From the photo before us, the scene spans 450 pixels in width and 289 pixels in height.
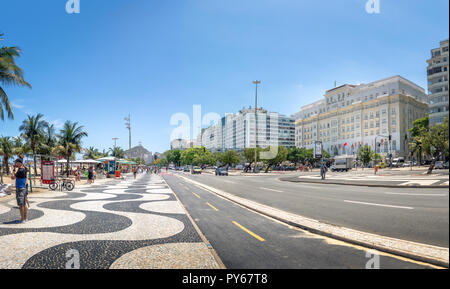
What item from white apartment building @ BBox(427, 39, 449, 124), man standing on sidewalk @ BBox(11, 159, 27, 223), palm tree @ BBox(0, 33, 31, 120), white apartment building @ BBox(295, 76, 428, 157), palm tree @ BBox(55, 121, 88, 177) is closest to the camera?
white apartment building @ BBox(427, 39, 449, 124)

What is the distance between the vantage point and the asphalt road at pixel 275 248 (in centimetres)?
397

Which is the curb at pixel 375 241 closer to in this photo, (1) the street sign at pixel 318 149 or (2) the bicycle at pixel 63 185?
(2) the bicycle at pixel 63 185

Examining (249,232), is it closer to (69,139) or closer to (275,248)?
(275,248)

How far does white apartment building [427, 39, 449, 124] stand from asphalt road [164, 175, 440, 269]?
1.41 metres

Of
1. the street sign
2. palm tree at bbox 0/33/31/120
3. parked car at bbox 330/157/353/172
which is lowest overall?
parked car at bbox 330/157/353/172

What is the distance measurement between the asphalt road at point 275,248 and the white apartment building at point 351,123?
6008 cm

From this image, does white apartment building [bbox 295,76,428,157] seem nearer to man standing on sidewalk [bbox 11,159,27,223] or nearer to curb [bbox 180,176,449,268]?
curb [bbox 180,176,449,268]

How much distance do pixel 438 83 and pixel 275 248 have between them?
13.2ft

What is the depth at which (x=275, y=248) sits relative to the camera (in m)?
4.98

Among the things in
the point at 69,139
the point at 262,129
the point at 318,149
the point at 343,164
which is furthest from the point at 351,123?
the point at 69,139

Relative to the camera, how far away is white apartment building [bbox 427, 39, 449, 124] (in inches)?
67.7

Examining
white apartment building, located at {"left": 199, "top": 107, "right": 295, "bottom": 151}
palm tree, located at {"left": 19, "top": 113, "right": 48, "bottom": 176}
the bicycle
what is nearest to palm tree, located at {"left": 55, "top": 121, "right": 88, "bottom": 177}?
palm tree, located at {"left": 19, "top": 113, "right": 48, "bottom": 176}

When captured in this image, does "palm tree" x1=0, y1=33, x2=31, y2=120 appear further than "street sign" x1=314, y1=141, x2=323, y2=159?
No

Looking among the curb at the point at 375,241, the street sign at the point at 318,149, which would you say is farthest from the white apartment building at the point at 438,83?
the street sign at the point at 318,149
